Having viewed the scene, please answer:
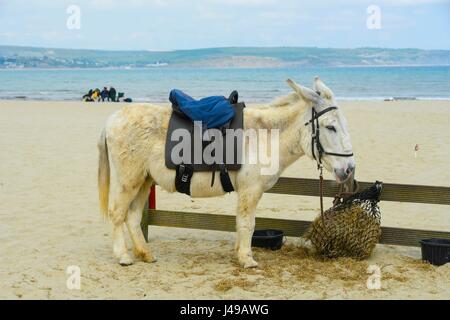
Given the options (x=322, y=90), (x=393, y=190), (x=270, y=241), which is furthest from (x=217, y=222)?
(x=322, y=90)

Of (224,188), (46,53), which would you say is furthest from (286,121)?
(46,53)

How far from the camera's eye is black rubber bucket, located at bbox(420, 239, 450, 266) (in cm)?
686

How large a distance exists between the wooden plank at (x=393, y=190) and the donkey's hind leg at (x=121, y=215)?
1.87 m

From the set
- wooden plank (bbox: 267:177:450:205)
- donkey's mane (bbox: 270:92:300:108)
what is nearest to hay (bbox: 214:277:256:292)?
wooden plank (bbox: 267:177:450:205)

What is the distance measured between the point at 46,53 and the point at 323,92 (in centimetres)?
20116

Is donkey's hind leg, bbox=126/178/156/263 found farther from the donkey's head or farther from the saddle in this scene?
the donkey's head

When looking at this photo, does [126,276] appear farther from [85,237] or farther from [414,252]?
[414,252]

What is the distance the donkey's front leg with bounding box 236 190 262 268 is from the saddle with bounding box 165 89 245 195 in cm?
21

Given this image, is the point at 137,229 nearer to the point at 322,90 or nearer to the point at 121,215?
the point at 121,215

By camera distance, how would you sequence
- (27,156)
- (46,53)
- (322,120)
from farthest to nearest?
(46,53) < (27,156) < (322,120)

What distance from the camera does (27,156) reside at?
15688mm

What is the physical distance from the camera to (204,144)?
663 centimetres

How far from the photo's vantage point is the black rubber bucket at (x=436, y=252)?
22.5 ft

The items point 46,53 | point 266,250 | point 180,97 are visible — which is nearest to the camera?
point 180,97
